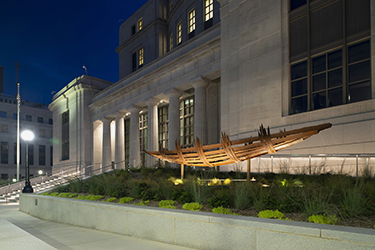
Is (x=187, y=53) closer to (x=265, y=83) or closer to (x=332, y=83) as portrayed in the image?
(x=265, y=83)

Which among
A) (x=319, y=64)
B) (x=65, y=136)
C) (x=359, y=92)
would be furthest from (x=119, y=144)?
(x=359, y=92)

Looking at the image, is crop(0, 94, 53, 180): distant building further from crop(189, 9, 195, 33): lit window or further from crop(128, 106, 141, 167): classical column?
crop(189, 9, 195, 33): lit window

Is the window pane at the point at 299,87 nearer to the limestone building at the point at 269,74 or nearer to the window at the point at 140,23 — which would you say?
the limestone building at the point at 269,74

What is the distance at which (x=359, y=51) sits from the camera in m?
15.1

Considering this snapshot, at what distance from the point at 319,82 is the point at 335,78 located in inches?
35.6

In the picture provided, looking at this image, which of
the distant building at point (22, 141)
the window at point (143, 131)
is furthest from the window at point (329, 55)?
the distant building at point (22, 141)

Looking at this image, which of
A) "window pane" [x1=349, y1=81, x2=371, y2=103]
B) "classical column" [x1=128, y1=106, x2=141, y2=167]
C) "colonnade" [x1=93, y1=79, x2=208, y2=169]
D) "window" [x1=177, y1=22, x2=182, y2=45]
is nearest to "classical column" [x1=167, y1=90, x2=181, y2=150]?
"colonnade" [x1=93, y1=79, x2=208, y2=169]

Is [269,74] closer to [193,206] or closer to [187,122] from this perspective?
[193,206]

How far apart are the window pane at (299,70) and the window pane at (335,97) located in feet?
6.63

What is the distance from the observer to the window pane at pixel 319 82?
16469 millimetres

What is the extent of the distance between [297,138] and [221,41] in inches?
568

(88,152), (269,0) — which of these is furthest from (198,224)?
(88,152)

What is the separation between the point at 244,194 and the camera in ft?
26.8

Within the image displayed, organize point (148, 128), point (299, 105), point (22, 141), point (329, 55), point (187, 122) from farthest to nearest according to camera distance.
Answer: point (22, 141)
point (187, 122)
point (148, 128)
point (299, 105)
point (329, 55)
